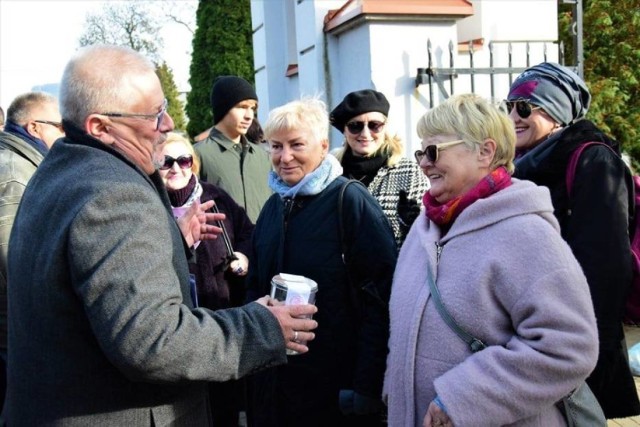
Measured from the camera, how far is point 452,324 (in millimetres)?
1890

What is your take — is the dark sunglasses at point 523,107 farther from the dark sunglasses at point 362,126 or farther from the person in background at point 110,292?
the person in background at point 110,292

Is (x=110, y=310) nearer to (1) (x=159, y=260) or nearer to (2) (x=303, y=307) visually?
(1) (x=159, y=260)

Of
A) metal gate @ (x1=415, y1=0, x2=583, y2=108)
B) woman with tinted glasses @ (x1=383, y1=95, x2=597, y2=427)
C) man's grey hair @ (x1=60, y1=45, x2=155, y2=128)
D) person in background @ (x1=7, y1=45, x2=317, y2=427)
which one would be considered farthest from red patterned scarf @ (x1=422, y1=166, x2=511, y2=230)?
metal gate @ (x1=415, y1=0, x2=583, y2=108)

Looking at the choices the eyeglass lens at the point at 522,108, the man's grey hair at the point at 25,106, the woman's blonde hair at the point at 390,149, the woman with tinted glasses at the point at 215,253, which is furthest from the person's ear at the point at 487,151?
the man's grey hair at the point at 25,106

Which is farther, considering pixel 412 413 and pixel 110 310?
pixel 412 413

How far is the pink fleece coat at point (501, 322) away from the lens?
69.0 inches

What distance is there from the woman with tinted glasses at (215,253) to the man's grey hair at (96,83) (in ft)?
5.25

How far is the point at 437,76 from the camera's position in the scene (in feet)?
17.5

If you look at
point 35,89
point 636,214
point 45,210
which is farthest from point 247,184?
point 45,210

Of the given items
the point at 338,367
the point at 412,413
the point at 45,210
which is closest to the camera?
the point at 45,210

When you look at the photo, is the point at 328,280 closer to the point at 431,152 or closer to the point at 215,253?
the point at 431,152

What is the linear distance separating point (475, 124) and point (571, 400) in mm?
873

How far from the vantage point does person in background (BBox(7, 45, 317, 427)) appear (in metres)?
1.63

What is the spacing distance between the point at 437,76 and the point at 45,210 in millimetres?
4092
